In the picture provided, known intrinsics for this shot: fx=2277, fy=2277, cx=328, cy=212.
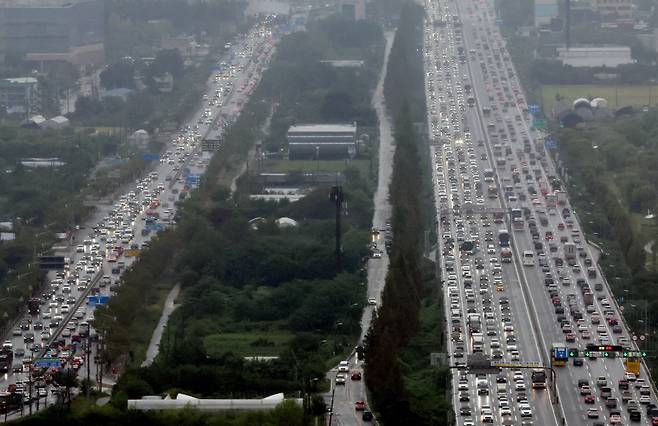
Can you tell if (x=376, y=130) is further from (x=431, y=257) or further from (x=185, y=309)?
(x=185, y=309)

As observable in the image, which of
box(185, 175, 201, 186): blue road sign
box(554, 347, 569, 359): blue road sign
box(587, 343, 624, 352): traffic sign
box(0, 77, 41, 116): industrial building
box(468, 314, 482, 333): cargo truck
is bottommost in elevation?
box(0, 77, 41, 116): industrial building

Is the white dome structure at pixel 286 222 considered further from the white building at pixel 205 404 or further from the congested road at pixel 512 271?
the white building at pixel 205 404

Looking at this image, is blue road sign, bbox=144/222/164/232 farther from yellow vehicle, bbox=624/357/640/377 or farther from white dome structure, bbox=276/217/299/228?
yellow vehicle, bbox=624/357/640/377

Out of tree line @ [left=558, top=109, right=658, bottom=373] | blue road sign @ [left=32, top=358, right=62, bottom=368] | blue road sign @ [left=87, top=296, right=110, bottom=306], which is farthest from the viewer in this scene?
blue road sign @ [left=87, top=296, right=110, bottom=306]

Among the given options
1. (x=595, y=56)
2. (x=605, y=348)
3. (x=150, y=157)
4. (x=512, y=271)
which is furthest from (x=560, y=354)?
(x=595, y=56)

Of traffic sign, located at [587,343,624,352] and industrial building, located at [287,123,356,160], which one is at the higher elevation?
traffic sign, located at [587,343,624,352]

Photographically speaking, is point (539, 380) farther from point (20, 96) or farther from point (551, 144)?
point (20, 96)

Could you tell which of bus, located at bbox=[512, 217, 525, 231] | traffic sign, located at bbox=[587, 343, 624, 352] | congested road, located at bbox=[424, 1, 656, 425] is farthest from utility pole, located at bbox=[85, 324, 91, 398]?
bus, located at bbox=[512, 217, 525, 231]
